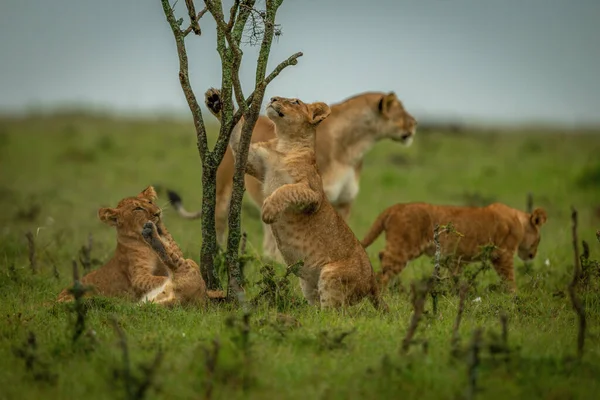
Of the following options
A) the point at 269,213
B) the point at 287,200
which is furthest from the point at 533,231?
the point at 269,213

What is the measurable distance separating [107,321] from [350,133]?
4726 mm

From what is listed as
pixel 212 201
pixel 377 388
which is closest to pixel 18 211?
pixel 212 201

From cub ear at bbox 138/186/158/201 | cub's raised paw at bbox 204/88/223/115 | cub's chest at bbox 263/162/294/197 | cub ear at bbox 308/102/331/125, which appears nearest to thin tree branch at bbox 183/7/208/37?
cub's raised paw at bbox 204/88/223/115

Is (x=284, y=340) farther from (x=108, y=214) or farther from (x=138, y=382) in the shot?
(x=108, y=214)

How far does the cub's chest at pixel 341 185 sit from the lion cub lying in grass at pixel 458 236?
4.62ft

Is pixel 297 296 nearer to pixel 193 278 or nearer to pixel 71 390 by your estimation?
pixel 193 278

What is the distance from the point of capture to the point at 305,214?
245 inches

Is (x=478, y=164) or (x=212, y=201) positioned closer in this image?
(x=212, y=201)

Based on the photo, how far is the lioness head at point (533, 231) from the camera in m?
8.30

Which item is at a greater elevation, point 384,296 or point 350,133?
point 350,133

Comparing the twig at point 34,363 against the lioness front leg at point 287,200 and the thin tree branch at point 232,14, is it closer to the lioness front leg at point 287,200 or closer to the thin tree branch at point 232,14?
the lioness front leg at point 287,200

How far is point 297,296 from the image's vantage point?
21.5 feet

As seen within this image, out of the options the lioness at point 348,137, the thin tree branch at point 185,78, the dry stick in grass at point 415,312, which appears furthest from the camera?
the lioness at point 348,137

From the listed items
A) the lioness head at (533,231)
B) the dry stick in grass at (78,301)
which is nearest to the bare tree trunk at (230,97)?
the dry stick in grass at (78,301)
